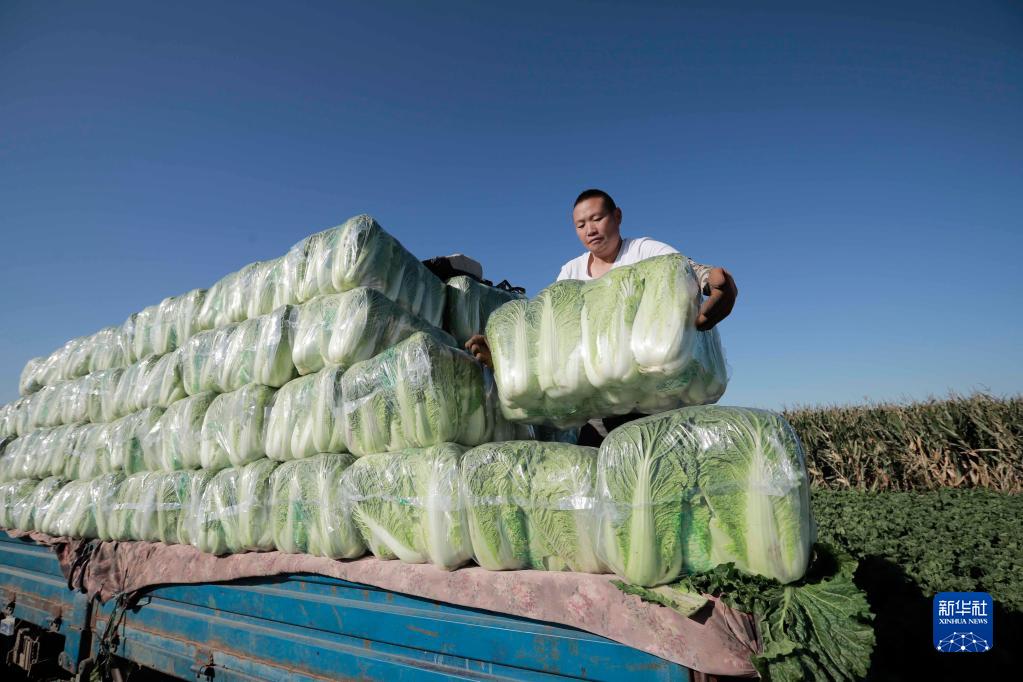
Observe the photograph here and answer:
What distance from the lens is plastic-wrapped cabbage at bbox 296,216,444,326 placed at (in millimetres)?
3453

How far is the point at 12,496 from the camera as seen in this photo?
546 centimetres

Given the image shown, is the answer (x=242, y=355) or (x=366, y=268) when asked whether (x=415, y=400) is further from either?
(x=242, y=355)

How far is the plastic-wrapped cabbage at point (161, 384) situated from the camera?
4.36m

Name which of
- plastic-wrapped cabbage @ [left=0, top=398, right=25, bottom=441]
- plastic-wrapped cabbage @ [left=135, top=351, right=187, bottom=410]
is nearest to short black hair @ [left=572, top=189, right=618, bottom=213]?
plastic-wrapped cabbage @ [left=135, top=351, right=187, bottom=410]

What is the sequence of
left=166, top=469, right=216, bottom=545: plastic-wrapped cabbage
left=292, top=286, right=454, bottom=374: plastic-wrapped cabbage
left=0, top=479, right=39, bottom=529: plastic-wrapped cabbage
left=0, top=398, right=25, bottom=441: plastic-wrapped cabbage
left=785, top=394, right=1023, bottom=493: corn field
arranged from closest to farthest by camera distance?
left=292, top=286, right=454, bottom=374: plastic-wrapped cabbage → left=166, top=469, right=216, bottom=545: plastic-wrapped cabbage → left=0, top=479, right=39, bottom=529: plastic-wrapped cabbage → left=0, top=398, right=25, bottom=441: plastic-wrapped cabbage → left=785, top=394, right=1023, bottom=493: corn field

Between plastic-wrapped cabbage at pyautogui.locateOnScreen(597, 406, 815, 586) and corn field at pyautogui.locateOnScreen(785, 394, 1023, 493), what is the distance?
1758 centimetres

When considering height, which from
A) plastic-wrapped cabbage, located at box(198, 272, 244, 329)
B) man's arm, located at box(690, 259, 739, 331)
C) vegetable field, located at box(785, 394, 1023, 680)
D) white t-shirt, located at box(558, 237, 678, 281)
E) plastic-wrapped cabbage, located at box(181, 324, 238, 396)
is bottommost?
vegetable field, located at box(785, 394, 1023, 680)

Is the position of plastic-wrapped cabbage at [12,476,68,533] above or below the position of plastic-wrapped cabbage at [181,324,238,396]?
below

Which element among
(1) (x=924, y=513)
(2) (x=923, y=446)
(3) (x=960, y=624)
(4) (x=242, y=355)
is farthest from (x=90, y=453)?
(2) (x=923, y=446)

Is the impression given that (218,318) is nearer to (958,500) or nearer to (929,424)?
(958,500)

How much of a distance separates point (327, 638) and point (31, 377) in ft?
22.9

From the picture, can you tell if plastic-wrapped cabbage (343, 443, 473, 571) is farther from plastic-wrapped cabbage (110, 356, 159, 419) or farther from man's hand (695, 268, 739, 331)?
plastic-wrapped cabbage (110, 356, 159, 419)

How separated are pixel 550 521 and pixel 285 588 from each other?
1716 millimetres

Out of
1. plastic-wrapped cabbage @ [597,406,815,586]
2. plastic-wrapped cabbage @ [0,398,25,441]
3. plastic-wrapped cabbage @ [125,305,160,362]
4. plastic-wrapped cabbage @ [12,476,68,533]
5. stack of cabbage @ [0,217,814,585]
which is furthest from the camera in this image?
plastic-wrapped cabbage @ [0,398,25,441]
